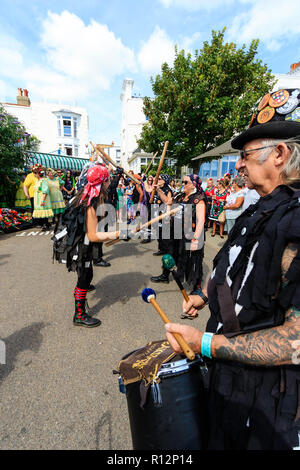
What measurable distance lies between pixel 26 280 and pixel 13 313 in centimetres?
130

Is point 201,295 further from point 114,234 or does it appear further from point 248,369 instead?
point 114,234

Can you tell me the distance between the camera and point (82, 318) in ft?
10.3

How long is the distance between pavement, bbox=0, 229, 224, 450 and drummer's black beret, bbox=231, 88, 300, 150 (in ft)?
7.15

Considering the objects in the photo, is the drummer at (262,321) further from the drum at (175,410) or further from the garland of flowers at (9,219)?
the garland of flowers at (9,219)

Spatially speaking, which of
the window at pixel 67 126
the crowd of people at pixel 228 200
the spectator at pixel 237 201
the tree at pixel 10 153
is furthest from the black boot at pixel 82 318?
the window at pixel 67 126

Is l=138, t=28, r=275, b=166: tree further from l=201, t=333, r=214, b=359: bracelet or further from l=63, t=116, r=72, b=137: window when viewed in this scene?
l=63, t=116, r=72, b=137: window

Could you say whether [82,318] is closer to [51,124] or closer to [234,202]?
[234,202]

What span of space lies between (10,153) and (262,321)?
10.0 m

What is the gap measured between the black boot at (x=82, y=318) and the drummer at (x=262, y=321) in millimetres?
2311

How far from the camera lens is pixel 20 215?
9.41 m

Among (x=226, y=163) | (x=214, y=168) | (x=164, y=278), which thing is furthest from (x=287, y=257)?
(x=214, y=168)

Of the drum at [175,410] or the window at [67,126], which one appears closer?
the drum at [175,410]

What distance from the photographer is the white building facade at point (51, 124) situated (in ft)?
116

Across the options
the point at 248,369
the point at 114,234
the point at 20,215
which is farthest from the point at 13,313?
the point at 20,215
